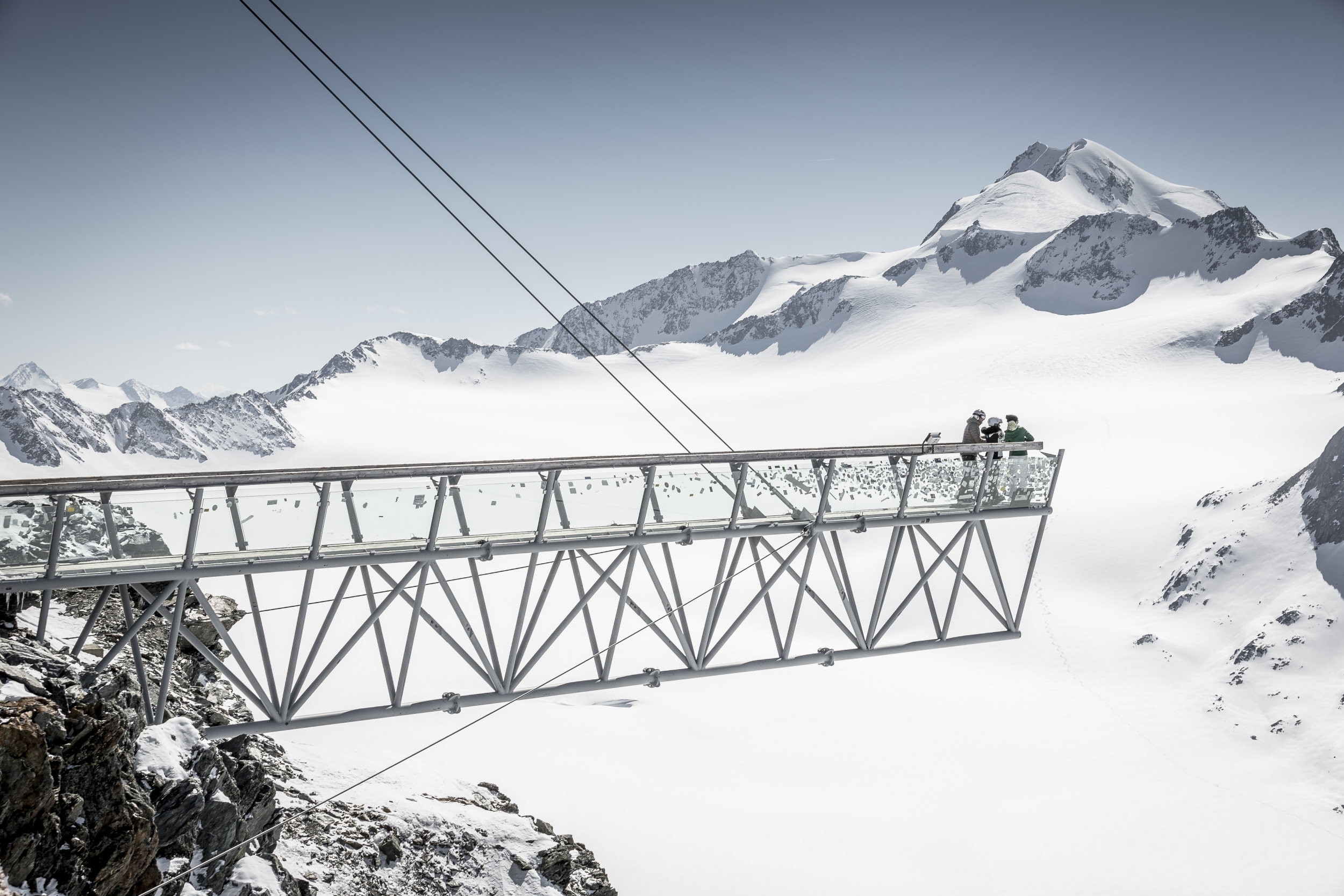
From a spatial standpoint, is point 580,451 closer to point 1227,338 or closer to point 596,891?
point 1227,338

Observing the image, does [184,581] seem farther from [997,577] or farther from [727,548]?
[997,577]

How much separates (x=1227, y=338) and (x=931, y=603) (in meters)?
158

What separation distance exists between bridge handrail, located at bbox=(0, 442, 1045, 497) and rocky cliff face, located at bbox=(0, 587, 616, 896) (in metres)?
2.30

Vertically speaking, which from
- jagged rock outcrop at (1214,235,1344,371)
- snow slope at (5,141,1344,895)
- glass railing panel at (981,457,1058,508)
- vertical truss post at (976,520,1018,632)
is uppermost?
jagged rock outcrop at (1214,235,1344,371)

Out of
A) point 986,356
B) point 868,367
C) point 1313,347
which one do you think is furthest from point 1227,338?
point 868,367

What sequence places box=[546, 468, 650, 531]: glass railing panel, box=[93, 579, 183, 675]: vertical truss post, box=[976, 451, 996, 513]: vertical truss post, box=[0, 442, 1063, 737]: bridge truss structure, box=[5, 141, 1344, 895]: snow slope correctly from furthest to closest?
box=[5, 141, 1344, 895]: snow slope, box=[976, 451, 996, 513]: vertical truss post, box=[546, 468, 650, 531]: glass railing panel, box=[0, 442, 1063, 737]: bridge truss structure, box=[93, 579, 183, 675]: vertical truss post

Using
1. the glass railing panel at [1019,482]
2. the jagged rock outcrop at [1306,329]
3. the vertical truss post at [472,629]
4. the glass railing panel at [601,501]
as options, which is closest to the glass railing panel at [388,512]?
the vertical truss post at [472,629]

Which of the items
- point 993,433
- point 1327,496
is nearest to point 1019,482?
point 993,433

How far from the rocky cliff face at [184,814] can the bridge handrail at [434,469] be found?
90.4 inches

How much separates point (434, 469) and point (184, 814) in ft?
24.2

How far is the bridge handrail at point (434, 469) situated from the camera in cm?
1040

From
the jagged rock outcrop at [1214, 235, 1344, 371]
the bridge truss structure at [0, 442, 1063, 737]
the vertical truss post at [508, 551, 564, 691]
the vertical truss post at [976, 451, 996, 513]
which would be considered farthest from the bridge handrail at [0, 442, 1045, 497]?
the jagged rock outcrop at [1214, 235, 1344, 371]

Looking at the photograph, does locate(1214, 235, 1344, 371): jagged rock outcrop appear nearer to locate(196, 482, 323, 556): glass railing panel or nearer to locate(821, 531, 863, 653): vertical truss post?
locate(821, 531, 863, 653): vertical truss post

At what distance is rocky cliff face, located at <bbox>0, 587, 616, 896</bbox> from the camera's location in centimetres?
982
